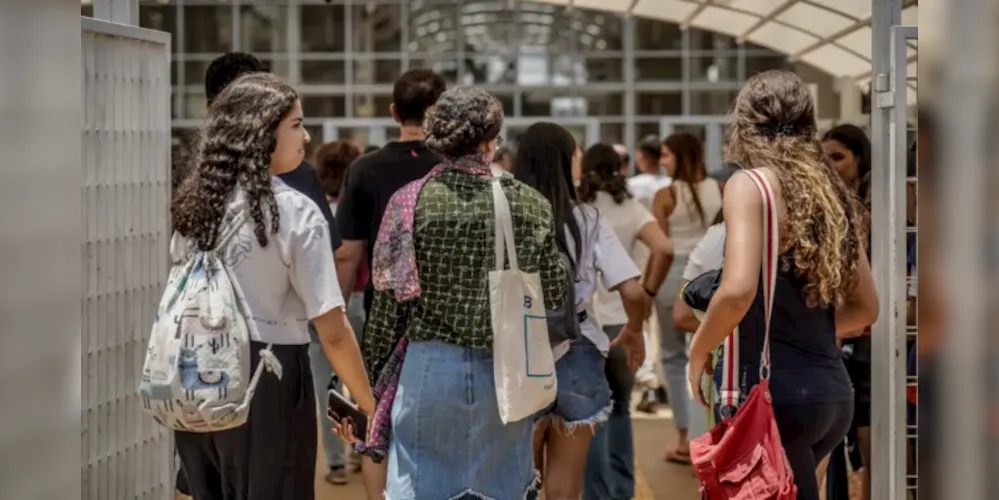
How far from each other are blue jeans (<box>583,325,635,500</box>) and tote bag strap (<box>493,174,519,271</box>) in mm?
2327

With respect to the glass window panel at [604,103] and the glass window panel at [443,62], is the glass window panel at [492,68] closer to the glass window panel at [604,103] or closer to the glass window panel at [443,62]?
the glass window panel at [443,62]

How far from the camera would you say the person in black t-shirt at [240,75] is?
15.6 feet

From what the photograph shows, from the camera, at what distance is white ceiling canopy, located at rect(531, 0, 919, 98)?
342 inches

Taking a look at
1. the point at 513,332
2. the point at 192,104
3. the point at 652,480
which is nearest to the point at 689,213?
the point at 652,480

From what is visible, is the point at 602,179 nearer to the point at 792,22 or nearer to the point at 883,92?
the point at 883,92

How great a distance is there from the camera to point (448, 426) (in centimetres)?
400

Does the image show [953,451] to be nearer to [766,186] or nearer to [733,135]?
[766,186]

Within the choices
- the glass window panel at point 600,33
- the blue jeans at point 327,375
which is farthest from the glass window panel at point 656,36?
the blue jeans at point 327,375

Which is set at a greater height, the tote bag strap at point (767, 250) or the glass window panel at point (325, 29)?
the glass window panel at point (325, 29)

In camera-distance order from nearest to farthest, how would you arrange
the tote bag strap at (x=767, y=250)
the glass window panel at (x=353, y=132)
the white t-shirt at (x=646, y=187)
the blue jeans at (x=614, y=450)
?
the tote bag strap at (x=767, y=250) < the blue jeans at (x=614, y=450) < the white t-shirt at (x=646, y=187) < the glass window panel at (x=353, y=132)

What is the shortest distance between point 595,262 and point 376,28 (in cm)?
1813

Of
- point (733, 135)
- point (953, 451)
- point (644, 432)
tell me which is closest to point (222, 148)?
point (733, 135)

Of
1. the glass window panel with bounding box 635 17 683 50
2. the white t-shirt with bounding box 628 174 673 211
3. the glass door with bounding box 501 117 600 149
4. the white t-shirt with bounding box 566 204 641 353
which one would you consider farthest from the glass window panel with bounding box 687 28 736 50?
the white t-shirt with bounding box 566 204 641 353

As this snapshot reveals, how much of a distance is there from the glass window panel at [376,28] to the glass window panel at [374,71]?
205mm
